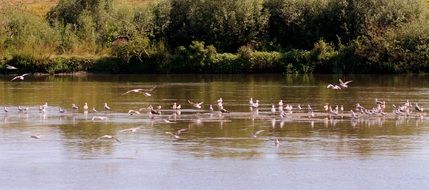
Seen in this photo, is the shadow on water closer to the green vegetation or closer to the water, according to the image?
the water

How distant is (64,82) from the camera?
6284 cm

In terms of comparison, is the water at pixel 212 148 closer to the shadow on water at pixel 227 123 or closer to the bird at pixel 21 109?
the shadow on water at pixel 227 123

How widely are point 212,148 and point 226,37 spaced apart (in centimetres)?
4719

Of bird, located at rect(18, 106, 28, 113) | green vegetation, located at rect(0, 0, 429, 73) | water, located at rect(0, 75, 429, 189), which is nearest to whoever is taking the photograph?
water, located at rect(0, 75, 429, 189)

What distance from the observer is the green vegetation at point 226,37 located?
2810 inches

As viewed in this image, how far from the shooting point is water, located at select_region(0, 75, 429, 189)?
955 inches

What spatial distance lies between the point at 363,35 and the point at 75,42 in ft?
77.4

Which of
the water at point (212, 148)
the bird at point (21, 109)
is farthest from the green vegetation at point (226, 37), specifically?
the bird at point (21, 109)

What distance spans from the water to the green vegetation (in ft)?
79.1

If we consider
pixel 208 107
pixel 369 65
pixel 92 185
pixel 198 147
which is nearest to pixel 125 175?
pixel 92 185

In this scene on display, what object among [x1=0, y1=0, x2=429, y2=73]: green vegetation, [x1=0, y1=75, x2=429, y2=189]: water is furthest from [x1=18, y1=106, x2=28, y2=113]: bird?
[x1=0, y1=0, x2=429, y2=73]: green vegetation

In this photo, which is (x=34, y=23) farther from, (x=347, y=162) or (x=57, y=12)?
(x=347, y=162)

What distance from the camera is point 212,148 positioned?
29.2 metres

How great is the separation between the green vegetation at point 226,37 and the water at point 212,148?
79.1ft
